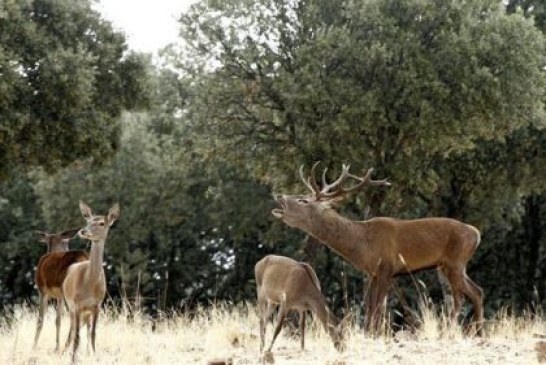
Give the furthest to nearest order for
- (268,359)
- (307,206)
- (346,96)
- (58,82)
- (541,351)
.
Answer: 1. (346,96)
2. (58,82)
3. (307,206)
4. (268,359)
5. (541,351)

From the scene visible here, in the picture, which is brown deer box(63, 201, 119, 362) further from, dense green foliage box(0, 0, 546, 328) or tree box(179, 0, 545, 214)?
tree box(179, 0, 545, 214)

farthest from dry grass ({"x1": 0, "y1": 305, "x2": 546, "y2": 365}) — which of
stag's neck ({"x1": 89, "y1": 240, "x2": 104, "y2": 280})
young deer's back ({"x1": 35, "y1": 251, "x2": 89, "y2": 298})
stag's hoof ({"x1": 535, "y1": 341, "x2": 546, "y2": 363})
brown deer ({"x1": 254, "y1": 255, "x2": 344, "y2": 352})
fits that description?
stag's neck ({"x1": 89, "y1": 240, "x2": 104, "y2": 280})

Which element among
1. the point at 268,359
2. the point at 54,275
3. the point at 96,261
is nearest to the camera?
the point at 268,359

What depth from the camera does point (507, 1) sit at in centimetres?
2639

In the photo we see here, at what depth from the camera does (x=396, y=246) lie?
12.2 metres

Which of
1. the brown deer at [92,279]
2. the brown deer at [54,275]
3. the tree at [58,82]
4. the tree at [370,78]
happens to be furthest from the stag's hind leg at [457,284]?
the tree at [58,82]

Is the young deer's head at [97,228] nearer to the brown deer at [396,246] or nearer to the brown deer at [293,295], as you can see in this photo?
the brown deer at [293,295]

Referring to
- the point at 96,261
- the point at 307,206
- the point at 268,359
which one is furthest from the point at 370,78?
the point at 268,359

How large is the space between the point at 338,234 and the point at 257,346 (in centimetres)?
Answer: 197

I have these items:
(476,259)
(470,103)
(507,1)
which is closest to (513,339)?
(470,103)

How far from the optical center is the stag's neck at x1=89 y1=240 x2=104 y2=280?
32.9 feet

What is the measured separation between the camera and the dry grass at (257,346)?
885 cm

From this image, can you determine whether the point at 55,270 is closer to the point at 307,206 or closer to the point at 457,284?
the point at 307,206

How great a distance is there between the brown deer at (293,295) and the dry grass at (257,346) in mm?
234
